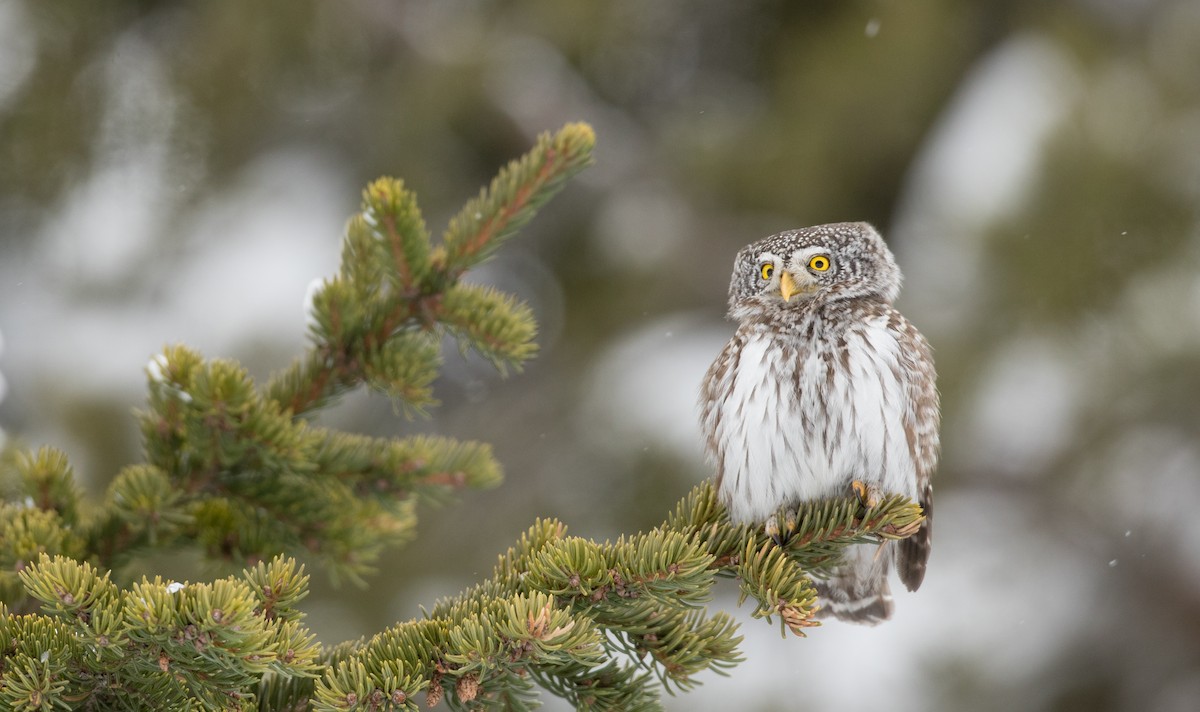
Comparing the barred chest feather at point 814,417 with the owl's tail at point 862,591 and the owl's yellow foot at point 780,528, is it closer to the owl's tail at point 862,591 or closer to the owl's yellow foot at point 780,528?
the owl's yellow foot at point 780,528

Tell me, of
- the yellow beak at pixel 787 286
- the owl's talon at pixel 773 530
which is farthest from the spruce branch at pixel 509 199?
the owl's talon at pixel 773 530

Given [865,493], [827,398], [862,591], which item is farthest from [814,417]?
[862,591]

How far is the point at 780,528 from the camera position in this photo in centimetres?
239

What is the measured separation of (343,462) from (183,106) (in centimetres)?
374

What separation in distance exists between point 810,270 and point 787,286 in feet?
0.43

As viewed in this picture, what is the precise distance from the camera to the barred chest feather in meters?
2.68

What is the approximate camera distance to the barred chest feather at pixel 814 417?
2680 millimetres

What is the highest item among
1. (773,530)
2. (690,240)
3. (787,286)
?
(690,240)

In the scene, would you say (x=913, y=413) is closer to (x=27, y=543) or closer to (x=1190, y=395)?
(x=27, y=543)

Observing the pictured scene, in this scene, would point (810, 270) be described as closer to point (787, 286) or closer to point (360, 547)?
point (787, 286)

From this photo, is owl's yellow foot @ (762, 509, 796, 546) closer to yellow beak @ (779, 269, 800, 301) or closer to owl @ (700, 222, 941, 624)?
owl @ (700, 222, 941, 624)

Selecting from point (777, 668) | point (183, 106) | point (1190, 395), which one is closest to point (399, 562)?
point (777, 668)

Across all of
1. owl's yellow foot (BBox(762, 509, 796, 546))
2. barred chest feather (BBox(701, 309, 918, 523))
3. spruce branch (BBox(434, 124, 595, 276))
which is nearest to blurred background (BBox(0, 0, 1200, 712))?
barred chest feather (BBox(701, 309, 918, 523))

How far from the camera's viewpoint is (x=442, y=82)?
597cm
